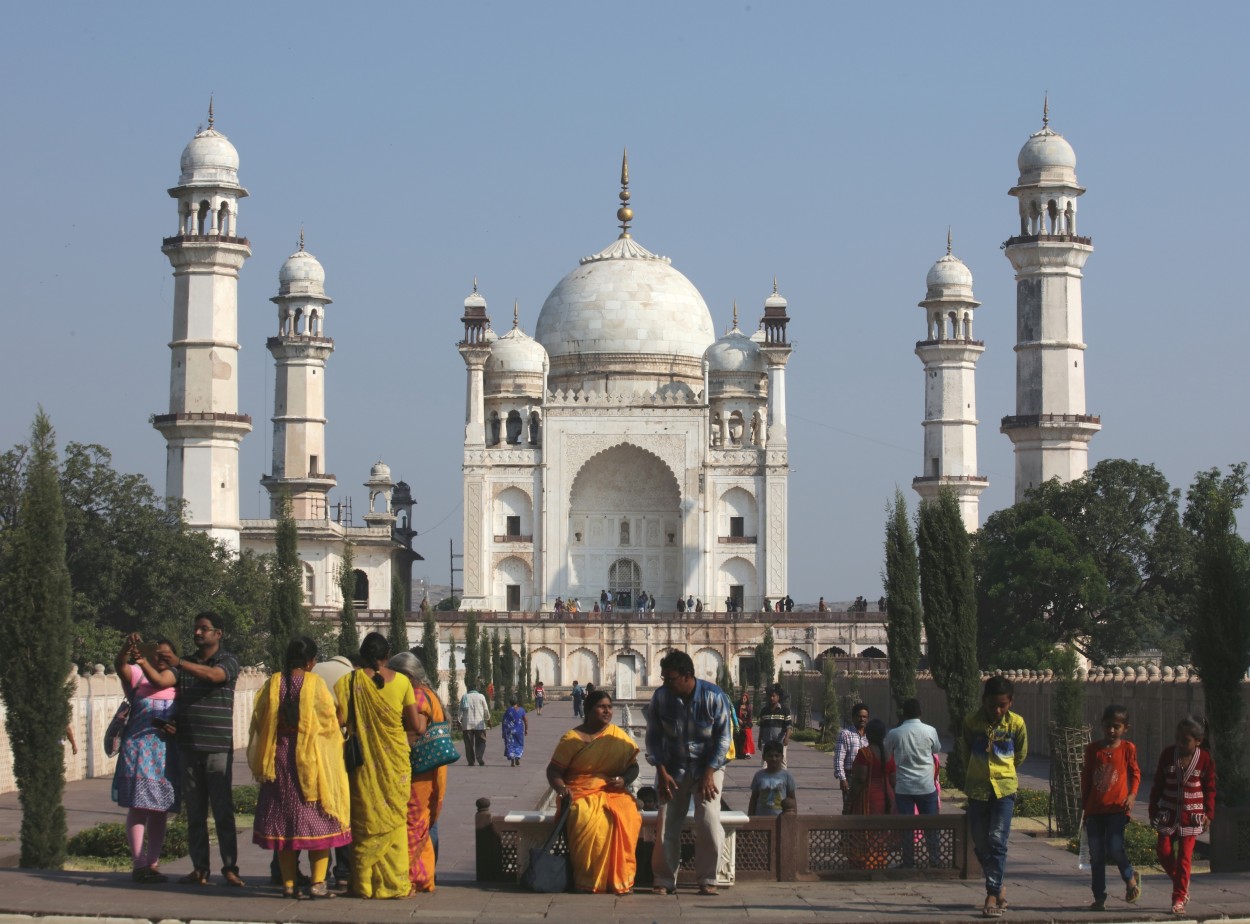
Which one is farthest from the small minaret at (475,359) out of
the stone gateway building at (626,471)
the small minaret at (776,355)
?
the small minaret at (776,355)

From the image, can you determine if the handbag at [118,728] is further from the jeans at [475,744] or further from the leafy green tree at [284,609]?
the jeans at [475,744]

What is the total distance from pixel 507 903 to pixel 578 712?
2640 centimetres

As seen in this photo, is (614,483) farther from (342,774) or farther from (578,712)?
(342,774)

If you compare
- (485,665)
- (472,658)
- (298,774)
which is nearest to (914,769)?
(298,774)

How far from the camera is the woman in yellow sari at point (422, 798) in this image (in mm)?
9539

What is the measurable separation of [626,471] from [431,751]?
42.2m

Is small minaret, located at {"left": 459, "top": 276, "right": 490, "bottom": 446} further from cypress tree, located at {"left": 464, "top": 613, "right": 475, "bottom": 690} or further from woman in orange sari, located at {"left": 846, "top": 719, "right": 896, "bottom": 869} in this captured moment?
woman in orange sari, located at {"left": 846, "top": 719, "right": 896, "bottom": 869}

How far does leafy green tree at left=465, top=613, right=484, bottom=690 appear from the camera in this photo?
33.7 m

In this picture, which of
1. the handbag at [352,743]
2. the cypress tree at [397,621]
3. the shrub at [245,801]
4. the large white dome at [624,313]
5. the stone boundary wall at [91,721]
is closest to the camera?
the handbag at [352,743]

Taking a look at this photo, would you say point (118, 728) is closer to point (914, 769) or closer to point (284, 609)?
point (914, 769)

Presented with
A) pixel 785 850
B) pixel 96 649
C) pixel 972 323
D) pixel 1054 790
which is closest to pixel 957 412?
pixel 972 323

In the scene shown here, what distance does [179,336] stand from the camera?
42.4 metres

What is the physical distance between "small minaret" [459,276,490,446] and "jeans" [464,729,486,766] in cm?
2874

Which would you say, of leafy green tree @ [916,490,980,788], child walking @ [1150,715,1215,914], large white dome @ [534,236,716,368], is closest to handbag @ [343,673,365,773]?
child walking @ [1150,715,1215,914]
